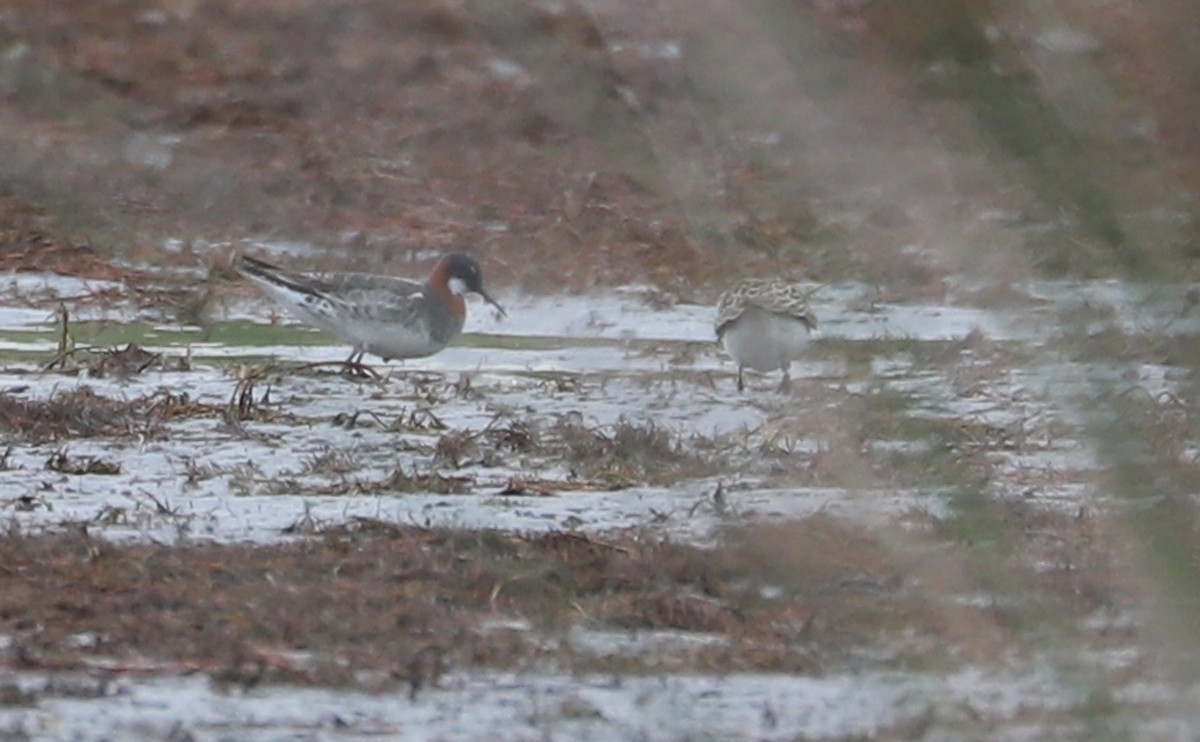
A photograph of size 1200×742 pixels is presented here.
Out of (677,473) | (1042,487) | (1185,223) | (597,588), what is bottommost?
(1185,223)

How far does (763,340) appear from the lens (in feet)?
34.3

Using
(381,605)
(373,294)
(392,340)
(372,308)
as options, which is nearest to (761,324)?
(392,340)

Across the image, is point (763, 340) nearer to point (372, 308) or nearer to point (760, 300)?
point (760, 300)

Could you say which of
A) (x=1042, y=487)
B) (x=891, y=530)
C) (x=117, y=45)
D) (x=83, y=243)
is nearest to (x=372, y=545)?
(x=1042, y=487)

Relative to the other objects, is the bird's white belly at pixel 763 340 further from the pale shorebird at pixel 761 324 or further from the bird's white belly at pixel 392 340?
the bird's white belly at pixel 392 340

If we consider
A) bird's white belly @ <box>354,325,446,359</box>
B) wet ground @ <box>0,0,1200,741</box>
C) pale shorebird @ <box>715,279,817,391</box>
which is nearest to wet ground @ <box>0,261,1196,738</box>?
wet ground @ <box>0,0,1200,741</box>

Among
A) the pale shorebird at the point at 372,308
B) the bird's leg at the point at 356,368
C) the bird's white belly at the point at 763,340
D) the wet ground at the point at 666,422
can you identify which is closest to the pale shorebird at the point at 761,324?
the bird's white belly at the point at 763,340

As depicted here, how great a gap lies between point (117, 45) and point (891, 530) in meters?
19.7

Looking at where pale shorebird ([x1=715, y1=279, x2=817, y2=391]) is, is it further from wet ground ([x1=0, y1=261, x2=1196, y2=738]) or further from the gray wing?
the gray wing

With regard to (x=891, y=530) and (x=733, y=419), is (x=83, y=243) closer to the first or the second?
(x=733, y=419)

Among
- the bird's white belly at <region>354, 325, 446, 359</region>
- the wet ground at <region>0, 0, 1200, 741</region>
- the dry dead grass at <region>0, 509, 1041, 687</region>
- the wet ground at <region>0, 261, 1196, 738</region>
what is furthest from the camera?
the bird's white belly at <region>354, 325, 446, 359</region>

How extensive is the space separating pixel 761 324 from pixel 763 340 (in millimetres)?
71

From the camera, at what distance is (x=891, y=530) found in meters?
2.65

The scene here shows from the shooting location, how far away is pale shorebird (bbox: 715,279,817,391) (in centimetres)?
1021
